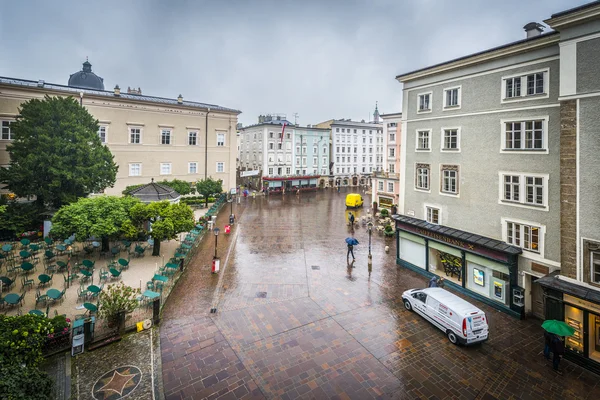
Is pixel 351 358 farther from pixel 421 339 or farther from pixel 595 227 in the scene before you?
pixel 595 227

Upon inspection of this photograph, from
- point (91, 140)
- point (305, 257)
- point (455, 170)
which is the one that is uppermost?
point (91, 140)

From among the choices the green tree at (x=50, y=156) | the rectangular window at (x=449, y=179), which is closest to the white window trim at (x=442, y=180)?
the rectangular window at (x=449, y=179)

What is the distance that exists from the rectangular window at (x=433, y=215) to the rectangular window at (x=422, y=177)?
1301 millimetres

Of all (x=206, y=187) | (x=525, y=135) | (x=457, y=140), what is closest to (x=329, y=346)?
(x=525, y=135)

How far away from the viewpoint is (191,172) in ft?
141

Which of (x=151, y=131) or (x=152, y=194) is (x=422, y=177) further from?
(x=151, y=131)

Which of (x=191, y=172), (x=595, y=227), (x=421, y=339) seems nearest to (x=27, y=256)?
(x=421, y=339)

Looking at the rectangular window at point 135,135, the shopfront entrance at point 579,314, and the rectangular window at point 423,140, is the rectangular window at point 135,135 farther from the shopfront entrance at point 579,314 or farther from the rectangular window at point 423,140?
the shopfront entrance at point 579,314

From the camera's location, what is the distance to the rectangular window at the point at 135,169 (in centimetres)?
3805

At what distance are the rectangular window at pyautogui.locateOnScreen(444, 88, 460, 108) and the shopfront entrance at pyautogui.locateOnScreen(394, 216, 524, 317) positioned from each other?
692 cm

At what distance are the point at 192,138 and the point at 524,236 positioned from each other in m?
40.3

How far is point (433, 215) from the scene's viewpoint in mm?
18016

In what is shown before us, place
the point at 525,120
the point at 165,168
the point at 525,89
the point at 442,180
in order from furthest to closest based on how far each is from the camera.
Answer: the point at 165,168 < the point at 442,180 < the point at 525,89 < the point at 525,120

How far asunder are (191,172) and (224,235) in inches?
779
